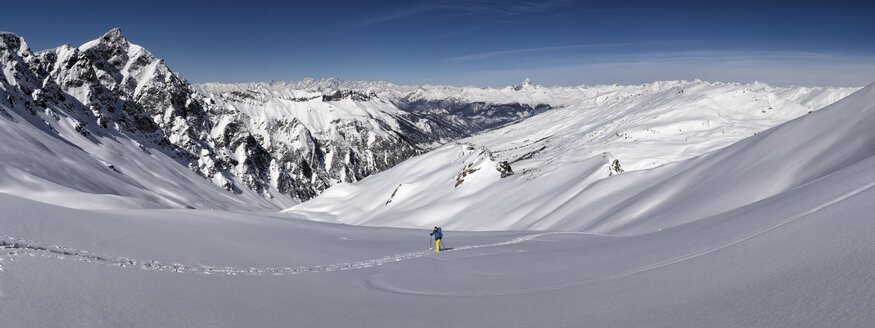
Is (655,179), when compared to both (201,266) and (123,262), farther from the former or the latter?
(123,262)

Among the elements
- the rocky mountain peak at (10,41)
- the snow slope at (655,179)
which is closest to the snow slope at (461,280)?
the snow slope at (655,179)

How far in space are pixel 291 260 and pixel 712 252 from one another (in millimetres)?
8997

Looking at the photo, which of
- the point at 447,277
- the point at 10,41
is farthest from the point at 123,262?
the point at 10,41

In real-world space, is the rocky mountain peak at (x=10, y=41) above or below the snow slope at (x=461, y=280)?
above

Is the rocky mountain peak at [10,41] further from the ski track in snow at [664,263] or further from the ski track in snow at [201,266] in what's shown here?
the ski track in snow at [664,263]

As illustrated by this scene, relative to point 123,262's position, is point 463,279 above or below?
below

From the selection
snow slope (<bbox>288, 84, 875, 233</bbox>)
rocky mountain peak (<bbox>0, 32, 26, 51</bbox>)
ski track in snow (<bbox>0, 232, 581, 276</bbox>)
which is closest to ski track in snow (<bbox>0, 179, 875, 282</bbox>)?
ski track in snow (<bbox>0, 232, 581, 276</bbox>)

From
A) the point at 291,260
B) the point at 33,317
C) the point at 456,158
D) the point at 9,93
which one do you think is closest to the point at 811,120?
the point at 291,260

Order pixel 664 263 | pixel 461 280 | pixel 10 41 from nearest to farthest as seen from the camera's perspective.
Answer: pixel 664 263 → pixel 461 280 → pixel 10 41

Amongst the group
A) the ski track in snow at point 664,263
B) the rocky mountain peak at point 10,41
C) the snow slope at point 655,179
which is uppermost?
the rocky mountain peak at point 10,41

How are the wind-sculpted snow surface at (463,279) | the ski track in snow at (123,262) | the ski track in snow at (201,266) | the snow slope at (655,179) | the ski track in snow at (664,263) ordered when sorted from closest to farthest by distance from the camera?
the wind-sculpted snow surface at (463,279)
the ski track in snow at (123,262)
the ski track in snow at (201,266)
the ski track in snow at (664,263)
the snow slope at (655,179)

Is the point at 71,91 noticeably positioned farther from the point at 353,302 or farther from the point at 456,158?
the point at 353,302

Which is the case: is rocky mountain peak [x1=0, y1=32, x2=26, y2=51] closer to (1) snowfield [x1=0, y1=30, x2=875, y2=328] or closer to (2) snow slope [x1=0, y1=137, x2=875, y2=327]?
(1) snowfield [x1=0, y1=30, x2=875, y2=328]

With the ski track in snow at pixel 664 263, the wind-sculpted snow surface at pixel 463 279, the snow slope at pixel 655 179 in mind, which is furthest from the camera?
the snow slope at pixel 655 179
